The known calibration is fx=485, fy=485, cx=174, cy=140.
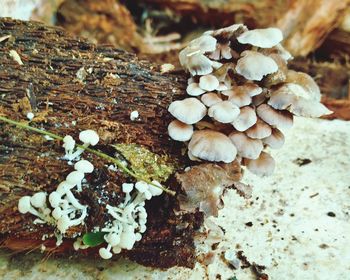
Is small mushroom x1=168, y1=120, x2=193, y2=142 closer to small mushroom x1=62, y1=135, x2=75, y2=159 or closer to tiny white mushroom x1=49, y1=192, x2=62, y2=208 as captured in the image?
small mushroom x1=62, y1=135, x2=75, y2=159

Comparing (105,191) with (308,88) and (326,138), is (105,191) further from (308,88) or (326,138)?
(326,138)

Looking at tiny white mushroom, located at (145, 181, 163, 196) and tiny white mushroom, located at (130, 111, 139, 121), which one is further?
tiny white mushroom, located at (130, 111, 139, 121)

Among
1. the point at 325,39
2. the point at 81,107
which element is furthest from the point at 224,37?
the point at 325,39

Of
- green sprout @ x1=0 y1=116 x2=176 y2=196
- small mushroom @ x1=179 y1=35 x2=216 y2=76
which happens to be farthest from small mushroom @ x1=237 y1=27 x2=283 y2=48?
green sprout @ x1=0 y1=116 x2=176 y2=196

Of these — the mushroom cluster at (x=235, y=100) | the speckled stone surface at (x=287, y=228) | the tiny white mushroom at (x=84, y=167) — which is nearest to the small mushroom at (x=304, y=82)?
the mushroom cluster at (x=235, y=100)

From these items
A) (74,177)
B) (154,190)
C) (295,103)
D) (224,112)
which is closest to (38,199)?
(74,177)
